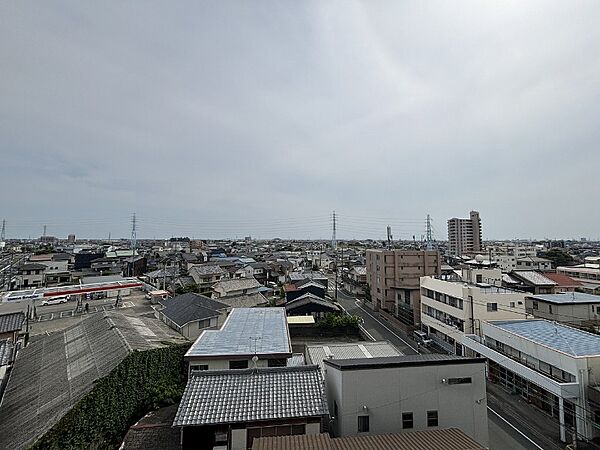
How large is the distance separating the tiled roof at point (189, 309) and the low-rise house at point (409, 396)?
44.8 ft

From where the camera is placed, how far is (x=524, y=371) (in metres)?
16.7

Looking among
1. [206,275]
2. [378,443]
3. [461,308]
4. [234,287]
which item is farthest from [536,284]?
[206,275]

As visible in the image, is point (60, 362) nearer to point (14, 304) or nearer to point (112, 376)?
point (112, 376)

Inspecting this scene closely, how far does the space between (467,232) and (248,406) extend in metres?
119

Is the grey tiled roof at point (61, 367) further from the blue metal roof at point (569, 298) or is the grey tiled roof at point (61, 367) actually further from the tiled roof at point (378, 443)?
the blue metal roof at point (569, 298)

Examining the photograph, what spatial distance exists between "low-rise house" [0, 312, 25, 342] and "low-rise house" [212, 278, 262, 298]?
20.2 metres

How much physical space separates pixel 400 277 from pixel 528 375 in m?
23.9

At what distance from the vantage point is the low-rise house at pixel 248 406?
10.1m

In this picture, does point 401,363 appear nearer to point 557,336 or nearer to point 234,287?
point 557,336

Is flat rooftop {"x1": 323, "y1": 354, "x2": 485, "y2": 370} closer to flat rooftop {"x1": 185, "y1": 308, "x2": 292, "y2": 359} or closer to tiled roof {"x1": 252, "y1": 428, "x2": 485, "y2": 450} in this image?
tiled roof {"x1": 252, "y1": 428, "x2": 485, "y2": 450}

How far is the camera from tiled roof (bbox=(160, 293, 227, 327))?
23078 mm

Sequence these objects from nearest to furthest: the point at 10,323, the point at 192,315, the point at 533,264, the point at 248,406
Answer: the point at 248,406 → the point at 10,323 → the point at 192,315 → the point at 533,264

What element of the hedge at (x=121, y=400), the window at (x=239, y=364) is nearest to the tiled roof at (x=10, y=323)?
the hedge at (x=121, y=400)

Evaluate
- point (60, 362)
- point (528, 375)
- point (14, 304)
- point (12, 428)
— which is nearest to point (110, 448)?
point (12, 428)
